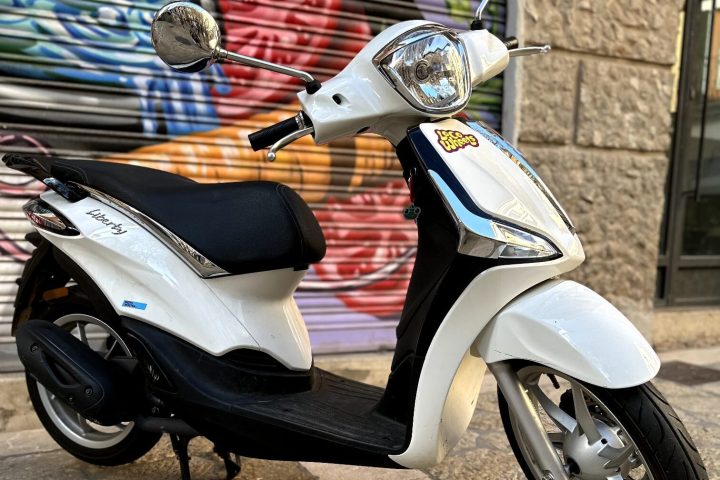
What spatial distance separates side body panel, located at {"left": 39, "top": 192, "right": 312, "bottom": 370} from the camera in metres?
1.94

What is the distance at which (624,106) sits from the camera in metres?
4.38

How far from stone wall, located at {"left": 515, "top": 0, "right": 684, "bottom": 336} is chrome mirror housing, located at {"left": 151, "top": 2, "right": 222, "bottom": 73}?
2958mm

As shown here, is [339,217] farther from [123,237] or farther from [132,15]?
[123,237]

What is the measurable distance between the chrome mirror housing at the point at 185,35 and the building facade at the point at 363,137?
6.39 ft

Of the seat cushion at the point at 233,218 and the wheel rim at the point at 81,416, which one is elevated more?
the seat cushion at the point at 233,218

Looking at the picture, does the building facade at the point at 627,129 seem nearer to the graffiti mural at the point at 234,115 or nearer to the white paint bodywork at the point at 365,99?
the graffiti mural at the point at 234,115

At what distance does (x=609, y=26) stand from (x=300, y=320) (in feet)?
11.0

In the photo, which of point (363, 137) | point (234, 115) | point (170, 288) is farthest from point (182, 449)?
point (363, 137)

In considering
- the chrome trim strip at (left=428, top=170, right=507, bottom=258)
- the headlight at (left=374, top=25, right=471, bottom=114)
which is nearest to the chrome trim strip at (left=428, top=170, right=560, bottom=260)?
the chrome trim strip at (left=428, top=170, right=507, bottom=258)

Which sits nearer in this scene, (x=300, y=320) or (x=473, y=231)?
(x=473, y=231)

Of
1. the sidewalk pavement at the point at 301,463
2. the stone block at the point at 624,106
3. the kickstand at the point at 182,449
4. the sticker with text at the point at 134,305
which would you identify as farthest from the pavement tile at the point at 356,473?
the stone block at the point at 624,106

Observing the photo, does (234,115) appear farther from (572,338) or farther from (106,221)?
(572,338)

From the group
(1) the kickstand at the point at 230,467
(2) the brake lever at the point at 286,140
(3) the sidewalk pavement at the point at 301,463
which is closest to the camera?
(2) the brake lever at the point at 286,140

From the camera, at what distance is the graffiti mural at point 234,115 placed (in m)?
3.13
